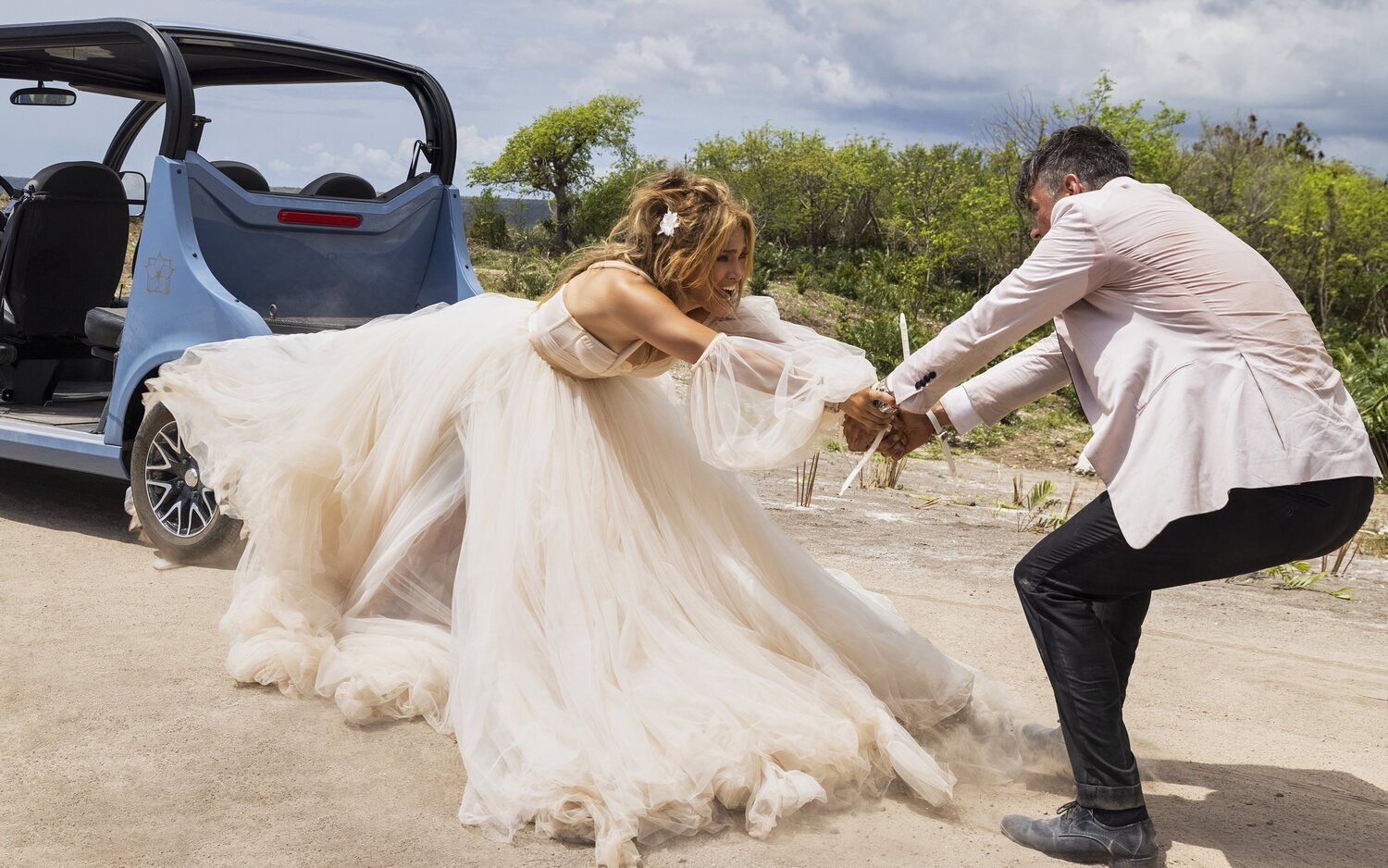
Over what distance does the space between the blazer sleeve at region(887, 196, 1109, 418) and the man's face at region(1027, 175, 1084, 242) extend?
0.12m

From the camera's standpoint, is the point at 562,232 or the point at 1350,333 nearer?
the point at 1350,333

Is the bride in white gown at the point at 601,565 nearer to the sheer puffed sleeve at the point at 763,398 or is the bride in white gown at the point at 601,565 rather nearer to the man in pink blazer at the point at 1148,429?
the sheer puffed sleeve at the point at 763,398

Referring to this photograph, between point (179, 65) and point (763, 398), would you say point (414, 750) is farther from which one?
point (179, 65)

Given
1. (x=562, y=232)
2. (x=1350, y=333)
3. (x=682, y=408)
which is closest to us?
(x=682, y=408)

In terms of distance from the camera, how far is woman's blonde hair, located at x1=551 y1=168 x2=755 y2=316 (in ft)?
13.3

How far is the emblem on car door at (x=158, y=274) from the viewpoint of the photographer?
595 centimetres

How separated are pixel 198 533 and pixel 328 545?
4.60ft

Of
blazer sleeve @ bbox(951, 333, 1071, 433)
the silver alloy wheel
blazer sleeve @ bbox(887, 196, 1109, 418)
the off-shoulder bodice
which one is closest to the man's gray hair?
blazer sleeve @ bbox(887, 196, 1109, 418)

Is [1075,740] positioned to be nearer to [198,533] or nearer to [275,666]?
Result: [275,666]

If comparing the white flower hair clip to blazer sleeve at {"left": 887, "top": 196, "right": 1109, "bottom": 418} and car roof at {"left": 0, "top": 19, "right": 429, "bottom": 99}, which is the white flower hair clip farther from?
car roof at {"left": 0, "top": 19, "right": 429, "bottom": 99}

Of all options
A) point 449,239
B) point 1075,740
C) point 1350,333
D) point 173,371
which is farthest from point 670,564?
point 1350,333

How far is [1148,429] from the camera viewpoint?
312 centimetres

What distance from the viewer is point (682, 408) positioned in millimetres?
4641

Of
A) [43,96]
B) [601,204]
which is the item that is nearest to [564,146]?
[601,204]
